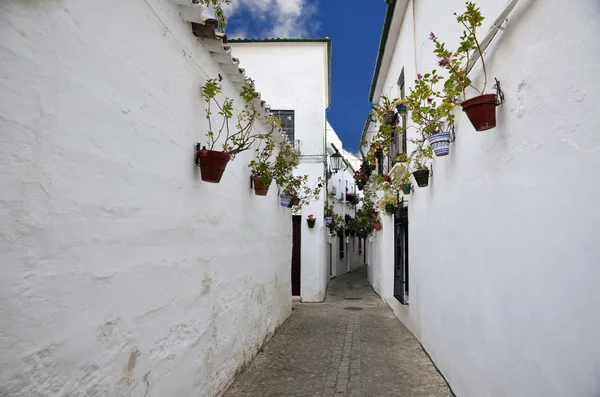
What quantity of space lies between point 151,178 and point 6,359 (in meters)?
1.59

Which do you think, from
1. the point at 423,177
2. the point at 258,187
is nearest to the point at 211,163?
the point at 258,187

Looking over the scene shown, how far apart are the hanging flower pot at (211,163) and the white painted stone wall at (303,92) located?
A: 931 cm

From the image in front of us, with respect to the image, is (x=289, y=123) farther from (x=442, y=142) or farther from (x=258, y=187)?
(x=442, y=142)

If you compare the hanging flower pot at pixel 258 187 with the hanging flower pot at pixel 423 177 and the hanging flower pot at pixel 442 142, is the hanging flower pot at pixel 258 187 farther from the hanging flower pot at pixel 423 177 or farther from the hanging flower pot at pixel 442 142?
the hanging flower pot at pixel 442 142

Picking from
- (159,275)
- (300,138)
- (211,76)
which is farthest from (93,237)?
(300,138)

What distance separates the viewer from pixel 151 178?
3.17m

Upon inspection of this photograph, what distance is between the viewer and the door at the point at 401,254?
8914 millimetres

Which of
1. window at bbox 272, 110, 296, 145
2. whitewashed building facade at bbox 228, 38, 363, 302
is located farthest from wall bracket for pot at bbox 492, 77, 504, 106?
window at bbox 272, 110, 296, 145

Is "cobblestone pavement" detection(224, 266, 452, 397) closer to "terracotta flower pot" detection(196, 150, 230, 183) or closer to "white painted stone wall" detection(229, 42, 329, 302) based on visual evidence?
"terracotta flower pot" detection(196, 150, 230, 183)

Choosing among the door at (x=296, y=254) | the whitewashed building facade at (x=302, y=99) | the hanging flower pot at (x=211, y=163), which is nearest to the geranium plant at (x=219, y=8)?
the hanging flower pot at (x=211, y=163)

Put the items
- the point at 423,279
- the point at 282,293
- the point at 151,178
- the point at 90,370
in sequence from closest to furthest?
1. the point at 90,370
2. the point at 151,178
3. the point at 423,279
4. the point at 282,293

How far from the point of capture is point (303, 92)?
13523 mm

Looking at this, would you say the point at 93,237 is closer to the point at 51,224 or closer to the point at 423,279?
the point at 51,224

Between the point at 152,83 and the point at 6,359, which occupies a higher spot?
the point at 152,83
